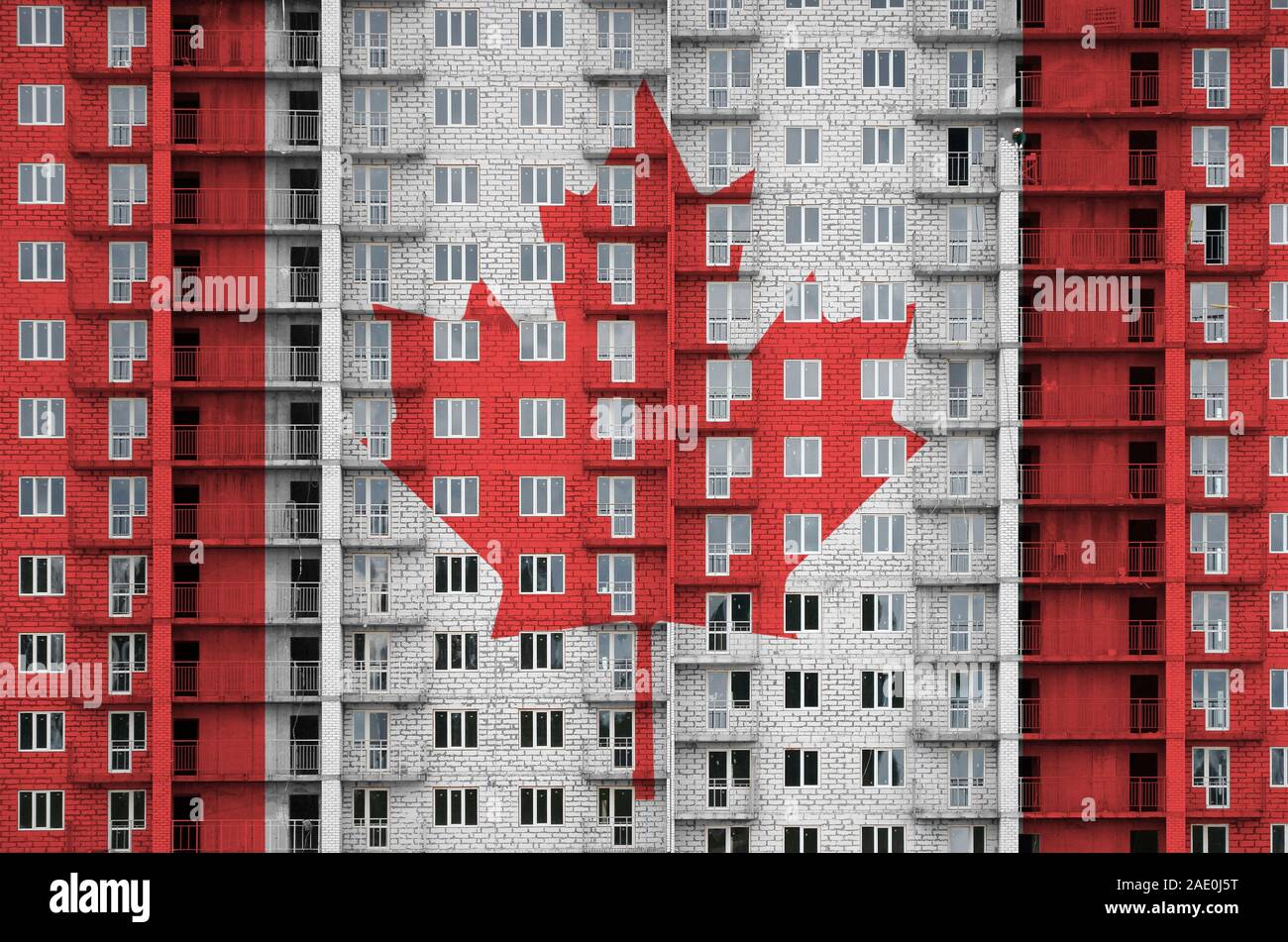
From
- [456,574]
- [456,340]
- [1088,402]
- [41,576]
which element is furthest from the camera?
[1088,402]

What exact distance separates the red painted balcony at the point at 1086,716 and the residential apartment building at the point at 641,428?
0.13 metres

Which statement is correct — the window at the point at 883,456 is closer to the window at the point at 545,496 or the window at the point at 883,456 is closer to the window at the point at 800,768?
the window at the point at 800,768

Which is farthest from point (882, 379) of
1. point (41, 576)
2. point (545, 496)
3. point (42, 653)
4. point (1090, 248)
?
point (42, 653)

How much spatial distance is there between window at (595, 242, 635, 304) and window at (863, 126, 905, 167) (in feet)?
25.3

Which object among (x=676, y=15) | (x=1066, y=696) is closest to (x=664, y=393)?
(x=676, y=15)

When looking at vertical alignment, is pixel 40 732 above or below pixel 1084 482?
below

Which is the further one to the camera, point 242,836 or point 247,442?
point 247,442

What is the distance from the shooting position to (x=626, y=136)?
48.6 metres

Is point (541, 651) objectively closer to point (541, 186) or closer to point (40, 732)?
point (541, 186)

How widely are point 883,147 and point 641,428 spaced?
1126 centimetres

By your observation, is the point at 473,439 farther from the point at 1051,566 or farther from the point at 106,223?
the point at 1051,566

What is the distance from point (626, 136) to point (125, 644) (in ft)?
70.3

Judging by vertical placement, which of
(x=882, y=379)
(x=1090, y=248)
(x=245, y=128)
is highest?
(x=245, y=128)

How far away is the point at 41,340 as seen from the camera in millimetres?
48938
